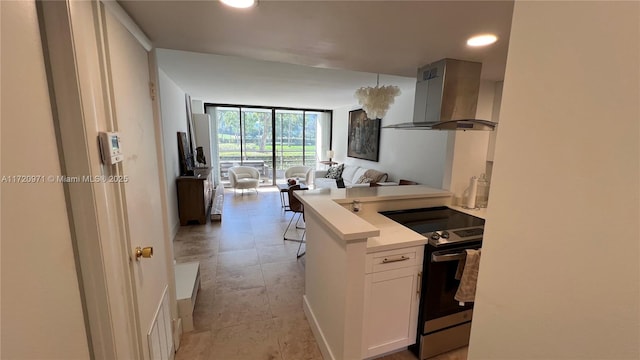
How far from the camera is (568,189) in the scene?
0.45 metres

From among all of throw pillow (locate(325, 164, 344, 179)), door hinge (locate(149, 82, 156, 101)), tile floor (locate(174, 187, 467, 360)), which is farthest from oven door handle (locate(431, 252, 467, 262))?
throw pillow (locate(325, 164, 344, 179))

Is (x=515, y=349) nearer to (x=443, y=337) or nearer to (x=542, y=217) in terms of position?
(x=542, y=217)

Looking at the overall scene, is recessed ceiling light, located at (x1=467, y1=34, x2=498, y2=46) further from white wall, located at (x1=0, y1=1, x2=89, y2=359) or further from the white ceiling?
white wall, located at (x1=0, y1=1, x2=89, y2=359)

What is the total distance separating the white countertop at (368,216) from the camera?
4.87ft

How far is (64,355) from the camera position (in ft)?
2.48

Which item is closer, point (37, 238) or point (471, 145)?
point (37, 238)

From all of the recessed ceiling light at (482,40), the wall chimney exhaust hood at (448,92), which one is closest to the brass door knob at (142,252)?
the wall chimney exhaust hood at (448,92)

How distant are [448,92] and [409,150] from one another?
92.3 inches

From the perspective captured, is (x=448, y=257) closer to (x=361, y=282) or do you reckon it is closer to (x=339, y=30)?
(x=361, y=282)

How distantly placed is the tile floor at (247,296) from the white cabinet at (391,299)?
0.86 feet

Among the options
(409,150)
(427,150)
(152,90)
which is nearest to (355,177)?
(409,150)

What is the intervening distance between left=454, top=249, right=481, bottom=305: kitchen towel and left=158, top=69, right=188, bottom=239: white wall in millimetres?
3373

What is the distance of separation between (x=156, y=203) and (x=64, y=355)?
91 centimetres

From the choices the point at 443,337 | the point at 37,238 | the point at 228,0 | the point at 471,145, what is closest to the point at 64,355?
the point at 37,238
